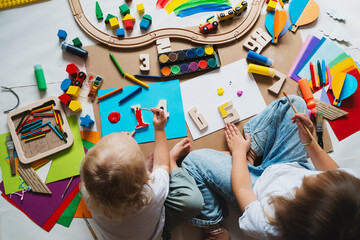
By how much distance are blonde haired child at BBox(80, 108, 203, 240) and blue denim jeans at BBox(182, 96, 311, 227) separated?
61 mm

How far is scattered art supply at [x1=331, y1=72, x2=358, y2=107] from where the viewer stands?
1.04 m

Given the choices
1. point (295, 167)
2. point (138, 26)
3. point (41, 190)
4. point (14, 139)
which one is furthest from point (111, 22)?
point (295, 167)

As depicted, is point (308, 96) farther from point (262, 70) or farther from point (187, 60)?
point (187, 60)

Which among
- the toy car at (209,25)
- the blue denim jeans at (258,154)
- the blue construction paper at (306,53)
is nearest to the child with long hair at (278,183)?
the blue denim jeans at (258,154)

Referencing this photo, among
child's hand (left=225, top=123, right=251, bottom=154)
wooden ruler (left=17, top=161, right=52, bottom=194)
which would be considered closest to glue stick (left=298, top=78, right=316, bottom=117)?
child's hand (left=225, top=123, right=251, bottom=154)

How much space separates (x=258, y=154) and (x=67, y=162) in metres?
0.72

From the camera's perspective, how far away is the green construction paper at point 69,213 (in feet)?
3.38

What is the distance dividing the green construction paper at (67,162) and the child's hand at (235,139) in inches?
22.1

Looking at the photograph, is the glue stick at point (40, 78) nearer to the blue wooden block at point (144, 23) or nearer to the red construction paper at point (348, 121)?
the blue wooden block at point (144, 23)

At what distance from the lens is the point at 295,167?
0.88 meters

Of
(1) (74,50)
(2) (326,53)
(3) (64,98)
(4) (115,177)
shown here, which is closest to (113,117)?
(3) (64,98)

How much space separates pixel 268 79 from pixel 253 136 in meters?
0.24

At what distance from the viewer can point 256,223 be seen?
75 centimetres

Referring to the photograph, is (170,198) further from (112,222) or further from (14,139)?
(14,139)
